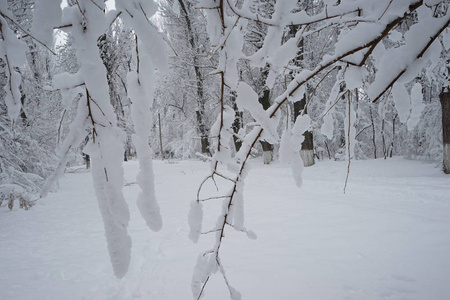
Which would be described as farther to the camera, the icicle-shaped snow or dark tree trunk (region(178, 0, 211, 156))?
dark tree trunk (region(178, 0, 211, 156))

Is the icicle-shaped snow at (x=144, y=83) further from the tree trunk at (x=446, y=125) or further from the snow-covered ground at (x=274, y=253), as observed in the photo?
the tree trunk at (x=446, y=125)

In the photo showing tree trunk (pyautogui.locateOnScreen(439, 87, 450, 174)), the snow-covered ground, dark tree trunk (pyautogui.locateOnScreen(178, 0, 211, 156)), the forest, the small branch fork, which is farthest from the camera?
dark tree trunk (pyautogui.locateOnScreen(178, 0, 211, 156))

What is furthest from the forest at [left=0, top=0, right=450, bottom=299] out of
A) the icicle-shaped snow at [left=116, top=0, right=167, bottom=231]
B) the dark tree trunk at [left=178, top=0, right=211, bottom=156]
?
the dark tree trunk at [left=178, top=0, right=211, bottom=156]

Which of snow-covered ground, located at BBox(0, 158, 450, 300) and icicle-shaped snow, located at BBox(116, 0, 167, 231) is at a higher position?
icicle-shaped snow, located at BBox(116, 0, 167, 231)

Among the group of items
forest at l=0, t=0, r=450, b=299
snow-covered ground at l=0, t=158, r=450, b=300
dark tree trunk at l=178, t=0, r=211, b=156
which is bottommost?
snow-covered ground at l=0, t=158, r=450, b=300

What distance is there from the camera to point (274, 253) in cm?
271

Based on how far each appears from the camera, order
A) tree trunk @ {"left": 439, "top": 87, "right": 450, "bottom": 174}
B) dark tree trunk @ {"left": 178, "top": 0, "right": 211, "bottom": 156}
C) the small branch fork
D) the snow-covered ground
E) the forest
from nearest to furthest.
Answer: the forest → the small branch fork → the snow-covered ground → tree trunk @ {"left": 439, "top": 87, "right": 450, "bottom": 174} → dark tree trunk @ {"left": 178, "top": 0, "right": 211, "bottom": 156}

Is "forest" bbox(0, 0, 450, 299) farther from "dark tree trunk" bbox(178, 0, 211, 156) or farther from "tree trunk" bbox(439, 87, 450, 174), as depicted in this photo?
"dark tree trunk" bbox(178, 0, 211, 156)

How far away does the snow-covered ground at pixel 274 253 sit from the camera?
2.13 meters

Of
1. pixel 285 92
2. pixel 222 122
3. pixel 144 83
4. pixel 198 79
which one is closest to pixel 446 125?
pixel 285 92

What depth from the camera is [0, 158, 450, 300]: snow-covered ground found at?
7.00 feet

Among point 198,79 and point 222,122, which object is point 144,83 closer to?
point 222,122

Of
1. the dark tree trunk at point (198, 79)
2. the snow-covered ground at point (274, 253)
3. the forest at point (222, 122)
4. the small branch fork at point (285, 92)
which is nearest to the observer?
the forest at point (222, 122)

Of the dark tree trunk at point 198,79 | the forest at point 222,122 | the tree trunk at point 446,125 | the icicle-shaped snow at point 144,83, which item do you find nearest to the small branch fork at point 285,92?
the forest at point 222,122
